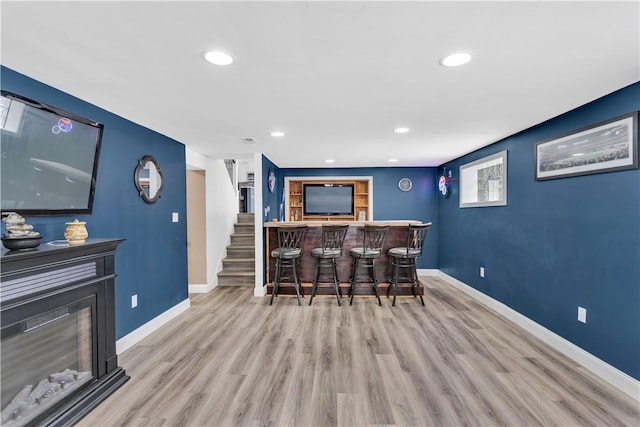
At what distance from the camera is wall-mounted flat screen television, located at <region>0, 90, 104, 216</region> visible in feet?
5.73

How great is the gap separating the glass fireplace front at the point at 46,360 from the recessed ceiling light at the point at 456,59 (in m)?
2.77

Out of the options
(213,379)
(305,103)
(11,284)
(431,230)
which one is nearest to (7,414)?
(11,284)

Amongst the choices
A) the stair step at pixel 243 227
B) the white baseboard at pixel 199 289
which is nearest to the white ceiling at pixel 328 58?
the white baseboard at pixel 199 289

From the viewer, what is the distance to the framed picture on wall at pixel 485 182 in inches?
147

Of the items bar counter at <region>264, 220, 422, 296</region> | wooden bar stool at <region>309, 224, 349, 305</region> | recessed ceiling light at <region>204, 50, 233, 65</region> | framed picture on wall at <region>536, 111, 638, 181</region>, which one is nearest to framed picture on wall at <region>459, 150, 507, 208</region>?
framed picture on wall at <region>536, 111, 638, 181</region>

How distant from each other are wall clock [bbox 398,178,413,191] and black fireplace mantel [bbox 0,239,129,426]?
5064 mm

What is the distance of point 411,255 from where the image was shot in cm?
403

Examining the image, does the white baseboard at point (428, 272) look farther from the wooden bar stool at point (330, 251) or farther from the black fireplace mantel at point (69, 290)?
the black fireplace mantel at point (69, 290)

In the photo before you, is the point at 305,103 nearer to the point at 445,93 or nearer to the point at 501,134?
the point at 445,93

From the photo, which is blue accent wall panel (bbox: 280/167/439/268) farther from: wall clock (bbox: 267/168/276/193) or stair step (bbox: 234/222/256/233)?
stair step (bbox: 234/222/256/233)

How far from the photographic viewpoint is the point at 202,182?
477cm

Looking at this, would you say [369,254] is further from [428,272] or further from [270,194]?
[428,272]

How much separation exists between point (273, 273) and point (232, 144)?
2077 millimetres

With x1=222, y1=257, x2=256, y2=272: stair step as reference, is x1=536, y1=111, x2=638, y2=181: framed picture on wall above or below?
above
